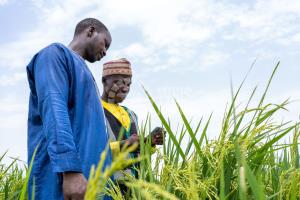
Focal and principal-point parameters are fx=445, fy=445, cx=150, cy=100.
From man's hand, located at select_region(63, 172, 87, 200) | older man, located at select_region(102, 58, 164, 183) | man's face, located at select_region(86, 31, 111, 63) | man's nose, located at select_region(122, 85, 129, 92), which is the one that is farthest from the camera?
man's nose, located at select_region(122, 85, 129, 92)

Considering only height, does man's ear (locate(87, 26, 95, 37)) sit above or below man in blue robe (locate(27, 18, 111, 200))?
above

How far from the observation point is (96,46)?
2049 mm

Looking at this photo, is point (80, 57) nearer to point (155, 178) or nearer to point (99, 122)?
point (99, 122)

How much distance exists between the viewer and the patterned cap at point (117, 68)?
8.95ft

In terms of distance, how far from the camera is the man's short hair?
6.81 feet

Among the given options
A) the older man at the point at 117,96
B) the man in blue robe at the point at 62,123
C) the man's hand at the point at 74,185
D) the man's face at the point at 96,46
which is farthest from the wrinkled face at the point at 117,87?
the man's hand at the point at 74,185

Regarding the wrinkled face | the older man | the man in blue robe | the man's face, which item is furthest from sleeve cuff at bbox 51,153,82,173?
the wrinkled face

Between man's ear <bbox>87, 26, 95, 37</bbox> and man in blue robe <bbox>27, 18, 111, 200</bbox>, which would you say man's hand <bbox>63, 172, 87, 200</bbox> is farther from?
man's ear <bbox>87, 26, 95, 37</bbox>

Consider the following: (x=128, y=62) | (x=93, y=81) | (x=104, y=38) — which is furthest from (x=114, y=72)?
(x=93, y=81)

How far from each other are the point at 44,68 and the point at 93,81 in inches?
9.4

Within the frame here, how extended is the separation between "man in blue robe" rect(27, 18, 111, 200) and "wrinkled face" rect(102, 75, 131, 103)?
0.77m

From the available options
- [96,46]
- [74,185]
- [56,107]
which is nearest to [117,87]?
[96,46]

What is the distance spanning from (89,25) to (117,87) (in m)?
0.68

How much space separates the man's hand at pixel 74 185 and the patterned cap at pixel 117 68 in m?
1.20
